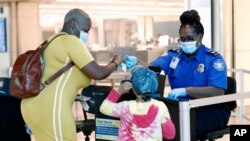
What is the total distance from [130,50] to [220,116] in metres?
3.23

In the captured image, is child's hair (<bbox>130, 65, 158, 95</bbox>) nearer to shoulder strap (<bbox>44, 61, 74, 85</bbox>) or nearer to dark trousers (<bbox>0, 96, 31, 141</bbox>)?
shoulder strap (<bbox>44, 61, 74, 85</bbox>)

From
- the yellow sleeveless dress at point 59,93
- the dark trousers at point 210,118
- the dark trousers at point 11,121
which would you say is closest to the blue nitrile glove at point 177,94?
the dark trousers at point 210,118

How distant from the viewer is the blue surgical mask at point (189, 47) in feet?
8.12

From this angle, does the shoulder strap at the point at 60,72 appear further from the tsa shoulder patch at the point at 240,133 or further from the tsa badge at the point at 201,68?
the tsa shoulder patch at the point at 240,133

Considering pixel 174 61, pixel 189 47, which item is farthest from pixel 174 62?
pixel 189 47

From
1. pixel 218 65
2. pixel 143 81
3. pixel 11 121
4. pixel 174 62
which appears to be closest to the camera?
pixel 143 81

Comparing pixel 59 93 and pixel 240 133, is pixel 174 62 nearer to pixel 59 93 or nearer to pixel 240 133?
pixel 240 133

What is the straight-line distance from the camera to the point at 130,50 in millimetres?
5703

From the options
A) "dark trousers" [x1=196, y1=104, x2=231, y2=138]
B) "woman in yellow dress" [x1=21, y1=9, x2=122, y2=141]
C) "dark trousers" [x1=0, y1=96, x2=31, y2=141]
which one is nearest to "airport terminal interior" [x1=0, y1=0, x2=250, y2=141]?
"dark trousers" [x1=0, y1=96, x2=31, y2=141]

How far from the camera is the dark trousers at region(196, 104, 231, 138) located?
95.6 inches

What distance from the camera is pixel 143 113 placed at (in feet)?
6.33

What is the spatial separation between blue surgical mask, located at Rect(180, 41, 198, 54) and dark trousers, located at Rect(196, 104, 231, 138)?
36 cm

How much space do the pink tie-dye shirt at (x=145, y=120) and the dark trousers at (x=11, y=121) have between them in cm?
106

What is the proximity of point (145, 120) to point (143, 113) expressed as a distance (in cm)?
3
